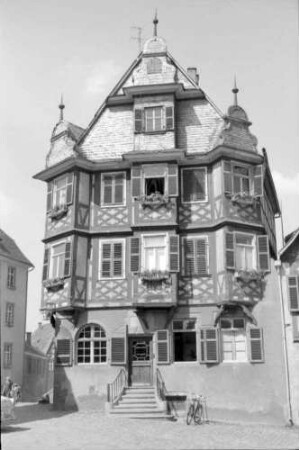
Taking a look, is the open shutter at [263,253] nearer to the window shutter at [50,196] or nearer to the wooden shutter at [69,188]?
the wooden shutter at [69,188]

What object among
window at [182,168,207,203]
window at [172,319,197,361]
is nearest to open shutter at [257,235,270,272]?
window at [182,168,207,203]

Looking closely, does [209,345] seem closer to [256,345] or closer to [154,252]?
[256,345]

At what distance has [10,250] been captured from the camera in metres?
35.9

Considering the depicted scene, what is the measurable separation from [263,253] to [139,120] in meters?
7.17

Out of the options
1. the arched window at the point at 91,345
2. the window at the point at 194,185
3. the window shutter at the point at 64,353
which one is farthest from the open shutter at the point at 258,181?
the window shutter at the point at 64,353

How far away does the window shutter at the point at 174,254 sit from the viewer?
20.6 metres

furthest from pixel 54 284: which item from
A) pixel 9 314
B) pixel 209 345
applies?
pixel 9 314

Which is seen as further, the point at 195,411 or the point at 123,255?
the point at 123,255

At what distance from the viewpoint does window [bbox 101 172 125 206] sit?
73.0 feet

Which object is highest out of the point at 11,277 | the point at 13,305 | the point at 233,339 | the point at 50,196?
the point at 50,196

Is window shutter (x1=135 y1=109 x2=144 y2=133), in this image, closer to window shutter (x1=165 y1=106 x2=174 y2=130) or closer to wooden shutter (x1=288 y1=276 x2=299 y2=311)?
window shutter (x1=165 y1=106 x2=174 y2=130)

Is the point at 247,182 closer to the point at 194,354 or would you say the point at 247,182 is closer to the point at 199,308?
the point at 199,308

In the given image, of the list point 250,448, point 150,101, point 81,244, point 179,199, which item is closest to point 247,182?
point 179,199

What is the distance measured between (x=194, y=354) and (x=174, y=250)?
12.6ft
